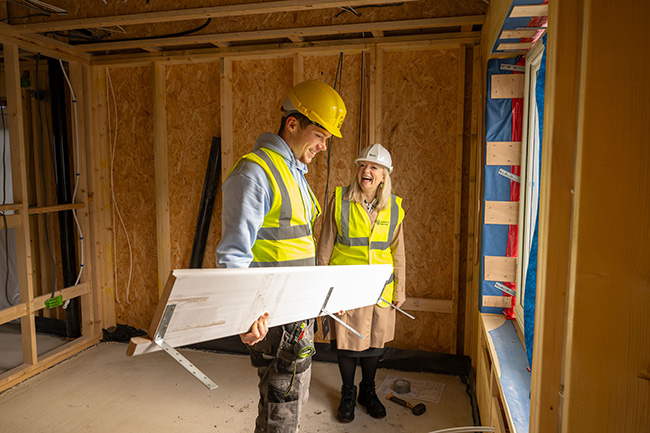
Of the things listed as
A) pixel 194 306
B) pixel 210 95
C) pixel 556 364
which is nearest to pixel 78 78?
pixel 210 95

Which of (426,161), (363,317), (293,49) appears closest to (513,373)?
(363,317)

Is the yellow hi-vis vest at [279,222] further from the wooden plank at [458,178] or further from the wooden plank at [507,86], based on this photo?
the wooden plank at [458,178]

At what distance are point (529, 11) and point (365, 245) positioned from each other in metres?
1.53

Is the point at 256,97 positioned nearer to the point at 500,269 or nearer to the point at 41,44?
the point at 41,44

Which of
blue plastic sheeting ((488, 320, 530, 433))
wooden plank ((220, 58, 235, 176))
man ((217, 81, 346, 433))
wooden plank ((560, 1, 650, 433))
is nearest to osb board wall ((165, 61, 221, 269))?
wooden plank ((220, 58, 235, 176))

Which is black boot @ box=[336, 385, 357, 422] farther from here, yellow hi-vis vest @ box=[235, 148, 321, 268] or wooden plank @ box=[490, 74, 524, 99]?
wooden plank @ box=[490, 74, 524, 99]

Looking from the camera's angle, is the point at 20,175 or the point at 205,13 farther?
the point at 20,175

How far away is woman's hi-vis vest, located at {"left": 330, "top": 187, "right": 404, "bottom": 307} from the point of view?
288 cm

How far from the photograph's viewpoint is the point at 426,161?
3617mm

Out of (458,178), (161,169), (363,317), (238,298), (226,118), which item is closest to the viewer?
(238,298)

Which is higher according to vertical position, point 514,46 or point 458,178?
point 514,46

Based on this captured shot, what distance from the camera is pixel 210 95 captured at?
4.02 meters

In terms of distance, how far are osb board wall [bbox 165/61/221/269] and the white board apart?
2518mm

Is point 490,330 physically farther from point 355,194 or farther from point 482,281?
point 355,194
